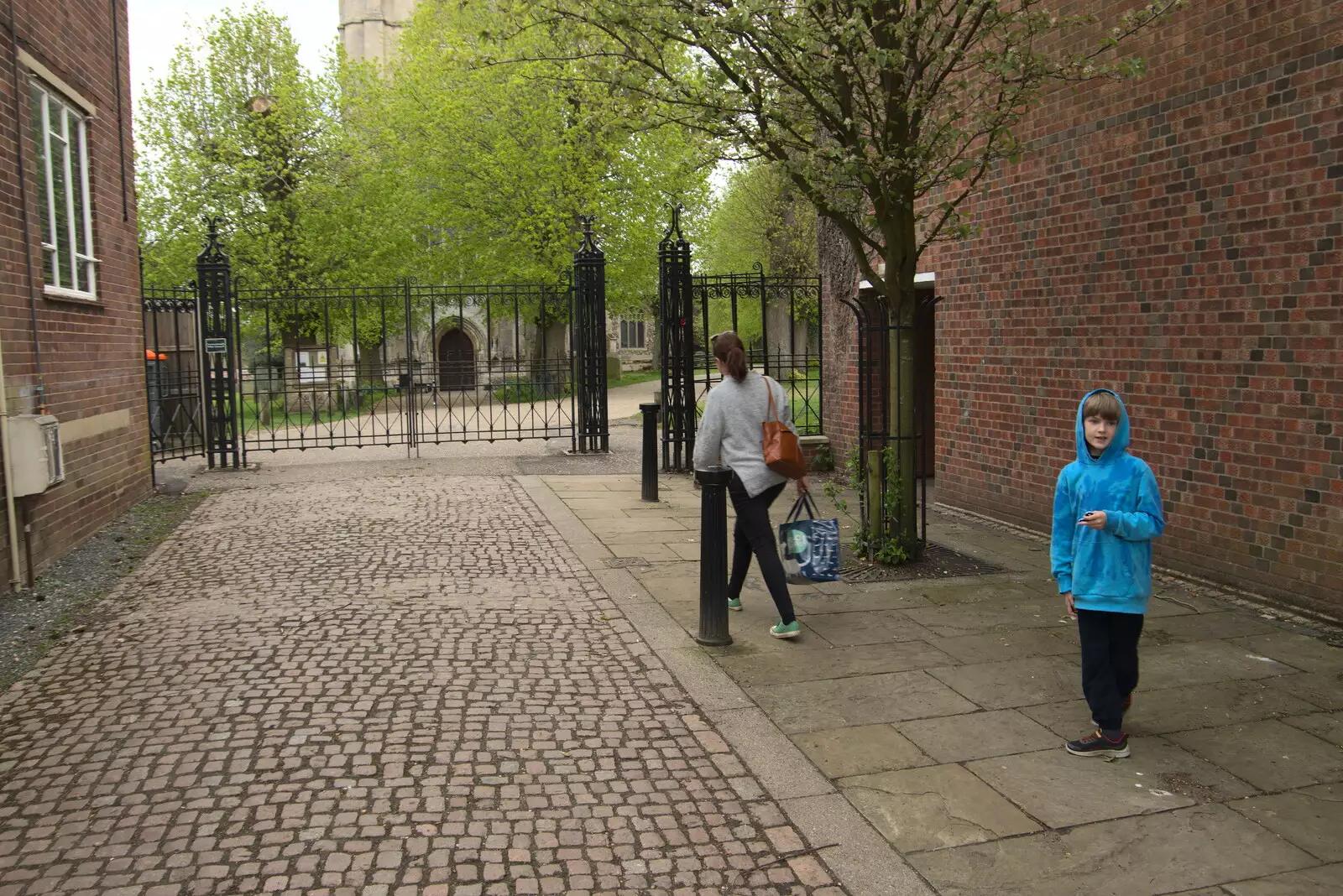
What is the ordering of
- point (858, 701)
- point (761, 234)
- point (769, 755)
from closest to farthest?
point (769, 755), point (858, 701), point (761, 234)

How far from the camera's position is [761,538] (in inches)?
A: 243

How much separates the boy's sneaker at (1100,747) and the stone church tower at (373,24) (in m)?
55.2

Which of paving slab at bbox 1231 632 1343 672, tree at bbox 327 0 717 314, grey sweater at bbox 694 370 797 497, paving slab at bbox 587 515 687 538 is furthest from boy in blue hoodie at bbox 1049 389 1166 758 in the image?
tree at bbox 327 0 717 314

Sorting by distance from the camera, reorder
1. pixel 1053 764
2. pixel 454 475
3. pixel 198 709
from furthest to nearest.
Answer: pixel 454 475 → pixel 198 709 → pixel 1053 764

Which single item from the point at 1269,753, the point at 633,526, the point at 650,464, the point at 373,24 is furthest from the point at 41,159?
the point at 373,24

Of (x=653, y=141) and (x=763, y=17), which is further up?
(x=653, y=141)

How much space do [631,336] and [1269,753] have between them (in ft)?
167

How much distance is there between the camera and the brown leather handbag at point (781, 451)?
242 inches

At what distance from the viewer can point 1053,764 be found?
4.28 m

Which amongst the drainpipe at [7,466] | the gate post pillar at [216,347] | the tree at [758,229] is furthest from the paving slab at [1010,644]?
the tree at [758,229]

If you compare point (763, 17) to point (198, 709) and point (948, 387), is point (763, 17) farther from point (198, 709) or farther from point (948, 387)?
point (198, 709)

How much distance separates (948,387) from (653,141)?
21207 millimetres

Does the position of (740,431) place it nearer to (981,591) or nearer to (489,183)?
(981,591)

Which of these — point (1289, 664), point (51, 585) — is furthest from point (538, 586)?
point (1289, 664)
